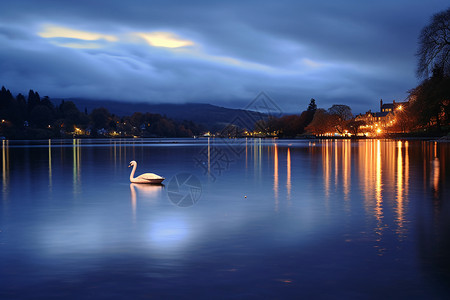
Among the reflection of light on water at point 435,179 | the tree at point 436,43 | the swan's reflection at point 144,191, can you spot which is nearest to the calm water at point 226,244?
the swan's reflection at point 144,191

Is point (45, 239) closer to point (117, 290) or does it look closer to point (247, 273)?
point (117, 290)

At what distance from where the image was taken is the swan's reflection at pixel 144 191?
18.7m

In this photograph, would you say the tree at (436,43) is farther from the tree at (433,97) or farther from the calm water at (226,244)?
the calm water at (226,244)

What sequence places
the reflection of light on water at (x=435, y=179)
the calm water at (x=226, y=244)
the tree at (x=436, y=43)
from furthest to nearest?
the tree at (x=436, y=43), the reflection of light on water at (x=435, y=179), the calm water at (x=226, y=244)

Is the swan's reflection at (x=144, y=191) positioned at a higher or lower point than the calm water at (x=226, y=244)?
higher

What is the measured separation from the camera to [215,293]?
23.9 feet

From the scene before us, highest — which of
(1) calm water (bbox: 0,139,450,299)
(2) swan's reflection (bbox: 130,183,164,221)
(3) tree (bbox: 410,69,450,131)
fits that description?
(3) tree (bbox: 410,69,450,131)

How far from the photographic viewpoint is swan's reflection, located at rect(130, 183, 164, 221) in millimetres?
18719

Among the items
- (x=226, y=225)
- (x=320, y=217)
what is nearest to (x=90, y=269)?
(x=226, y=225)

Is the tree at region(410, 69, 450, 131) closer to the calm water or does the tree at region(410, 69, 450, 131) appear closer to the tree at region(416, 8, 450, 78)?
the tree at region(416, 8, 450, 78)

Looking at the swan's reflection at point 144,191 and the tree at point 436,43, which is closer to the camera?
the swan's reflection at point 144,191

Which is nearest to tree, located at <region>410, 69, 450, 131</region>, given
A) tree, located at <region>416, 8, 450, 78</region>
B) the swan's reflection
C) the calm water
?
tree, located at <region>416, 8, 450, 78</region>

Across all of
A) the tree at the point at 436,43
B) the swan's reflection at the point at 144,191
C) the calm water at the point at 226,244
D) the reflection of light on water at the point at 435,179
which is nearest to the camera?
the calm water at the point at 226,244

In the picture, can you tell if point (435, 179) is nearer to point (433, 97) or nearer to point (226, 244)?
point (226, 244)
